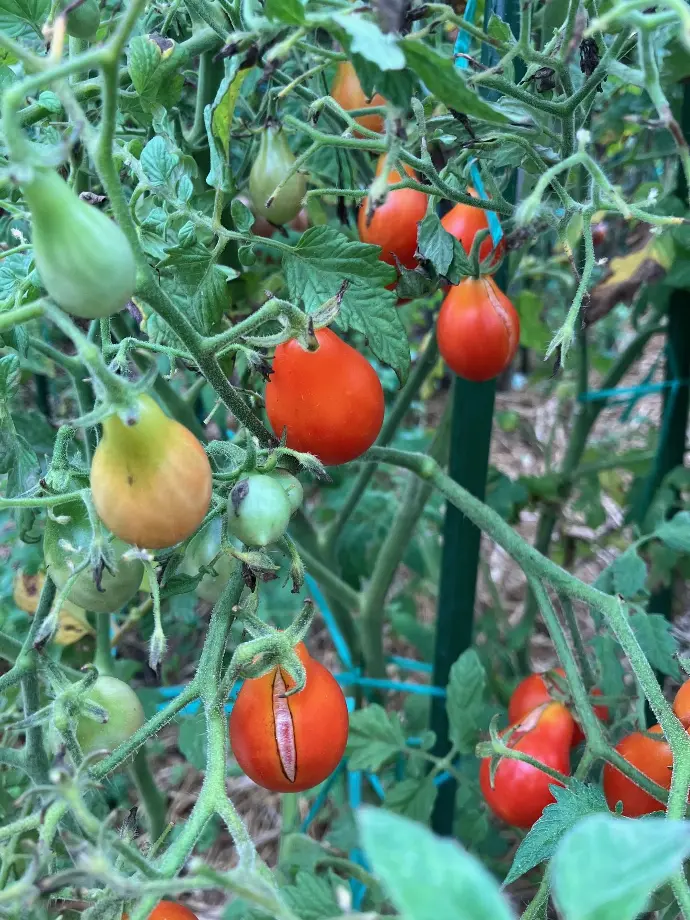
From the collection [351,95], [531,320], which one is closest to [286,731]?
[351,95]

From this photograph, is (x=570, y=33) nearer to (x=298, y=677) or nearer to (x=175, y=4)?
(x=175, y=4)

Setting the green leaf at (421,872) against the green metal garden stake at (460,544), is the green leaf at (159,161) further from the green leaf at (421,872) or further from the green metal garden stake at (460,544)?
the green leaf at (421,872)

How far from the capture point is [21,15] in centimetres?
64

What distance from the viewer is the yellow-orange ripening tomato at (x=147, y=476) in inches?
15.4

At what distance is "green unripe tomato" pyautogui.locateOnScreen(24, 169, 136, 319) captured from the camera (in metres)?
0.33

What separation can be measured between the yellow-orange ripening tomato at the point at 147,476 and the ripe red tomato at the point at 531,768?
0.47 metres

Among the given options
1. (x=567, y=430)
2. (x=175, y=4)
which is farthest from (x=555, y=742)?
(x=567, y=430)

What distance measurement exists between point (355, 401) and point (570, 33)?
0.29 metres

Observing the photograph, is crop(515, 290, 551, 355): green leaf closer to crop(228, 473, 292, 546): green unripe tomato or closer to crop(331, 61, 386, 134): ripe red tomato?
crop(331, 61, 386, 134): ripe red tomato

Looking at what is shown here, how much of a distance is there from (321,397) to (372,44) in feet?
0.88

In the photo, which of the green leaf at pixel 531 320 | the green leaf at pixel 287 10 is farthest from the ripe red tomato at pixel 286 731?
the green leaf at pixel 531 320

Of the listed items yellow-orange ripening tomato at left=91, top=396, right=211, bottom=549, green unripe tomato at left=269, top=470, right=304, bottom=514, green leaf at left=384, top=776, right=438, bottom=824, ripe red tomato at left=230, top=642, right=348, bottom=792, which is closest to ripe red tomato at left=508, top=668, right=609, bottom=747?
green leaf at left=384, top=776, right=438, bottom=824

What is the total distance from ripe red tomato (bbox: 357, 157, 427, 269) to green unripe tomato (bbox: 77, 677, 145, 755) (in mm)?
456

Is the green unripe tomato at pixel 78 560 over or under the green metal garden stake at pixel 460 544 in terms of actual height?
over
